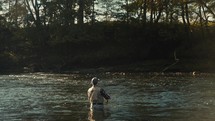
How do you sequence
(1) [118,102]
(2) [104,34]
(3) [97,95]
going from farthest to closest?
1. (2) [104,34]
2. (1) [118,102]
3. (3) [97,95]

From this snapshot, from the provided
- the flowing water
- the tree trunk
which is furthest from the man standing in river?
the tree trunk

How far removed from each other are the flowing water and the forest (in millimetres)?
22086

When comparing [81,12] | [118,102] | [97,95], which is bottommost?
[118,102]

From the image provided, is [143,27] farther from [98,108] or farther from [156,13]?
[98,108]

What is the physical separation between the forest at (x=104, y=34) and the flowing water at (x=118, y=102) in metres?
22.1

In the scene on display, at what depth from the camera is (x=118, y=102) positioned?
27.9 m

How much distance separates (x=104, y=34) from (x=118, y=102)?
44.5 meters

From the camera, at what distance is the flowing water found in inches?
874

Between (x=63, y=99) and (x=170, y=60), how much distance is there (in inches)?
1330

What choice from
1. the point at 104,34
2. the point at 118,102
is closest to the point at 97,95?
the point at 118,102

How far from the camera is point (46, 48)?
241ft

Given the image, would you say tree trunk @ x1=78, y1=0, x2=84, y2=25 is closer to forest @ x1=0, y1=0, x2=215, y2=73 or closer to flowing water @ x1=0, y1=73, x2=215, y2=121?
forest @ x1=0, y1=0, x2=215, y2=73

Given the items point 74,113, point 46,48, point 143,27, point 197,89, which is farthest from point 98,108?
point 46,48

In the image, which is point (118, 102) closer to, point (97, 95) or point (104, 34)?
point (97, 95)
